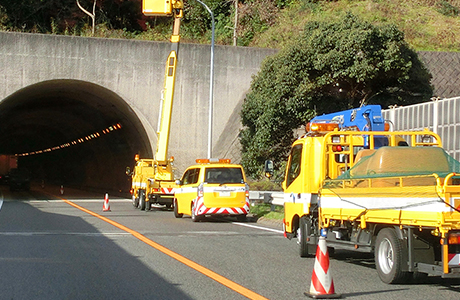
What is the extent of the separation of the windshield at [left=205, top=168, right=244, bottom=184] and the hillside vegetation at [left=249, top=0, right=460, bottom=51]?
15884 millimetres

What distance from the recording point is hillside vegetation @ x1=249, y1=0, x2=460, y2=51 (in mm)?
37375

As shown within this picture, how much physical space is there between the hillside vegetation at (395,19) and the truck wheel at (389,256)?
2680 centimetres

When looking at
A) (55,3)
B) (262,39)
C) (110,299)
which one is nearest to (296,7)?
(262,39)

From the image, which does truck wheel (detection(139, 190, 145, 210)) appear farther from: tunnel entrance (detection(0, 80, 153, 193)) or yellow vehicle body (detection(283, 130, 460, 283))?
yellow vehicle body (detection(283, 130, 460, 283))

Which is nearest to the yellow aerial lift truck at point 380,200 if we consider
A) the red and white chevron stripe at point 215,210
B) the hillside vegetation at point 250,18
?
the red and white chevron stripe at point 215,210

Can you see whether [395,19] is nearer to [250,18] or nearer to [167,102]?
[250,18]

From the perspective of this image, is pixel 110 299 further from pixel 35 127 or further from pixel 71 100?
pixel 35 127

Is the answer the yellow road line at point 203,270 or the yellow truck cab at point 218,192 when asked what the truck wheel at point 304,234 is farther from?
the yellow truck cab at point 218,192

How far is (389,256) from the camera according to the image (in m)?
9.35

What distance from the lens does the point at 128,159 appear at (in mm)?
44562

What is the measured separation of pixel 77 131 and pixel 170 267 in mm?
46172

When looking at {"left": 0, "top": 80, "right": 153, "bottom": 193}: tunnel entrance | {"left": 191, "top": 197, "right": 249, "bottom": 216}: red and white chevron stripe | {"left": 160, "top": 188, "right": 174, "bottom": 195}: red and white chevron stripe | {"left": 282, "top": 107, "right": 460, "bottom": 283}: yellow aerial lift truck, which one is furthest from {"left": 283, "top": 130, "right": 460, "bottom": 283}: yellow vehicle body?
{"left": 0, "top": 80, "right": 153, "bottom": 193}: tunnel entrance

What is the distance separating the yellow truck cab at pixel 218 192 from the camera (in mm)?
20484

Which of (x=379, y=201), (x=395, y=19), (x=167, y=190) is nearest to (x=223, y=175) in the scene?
(x=167, y=190)
